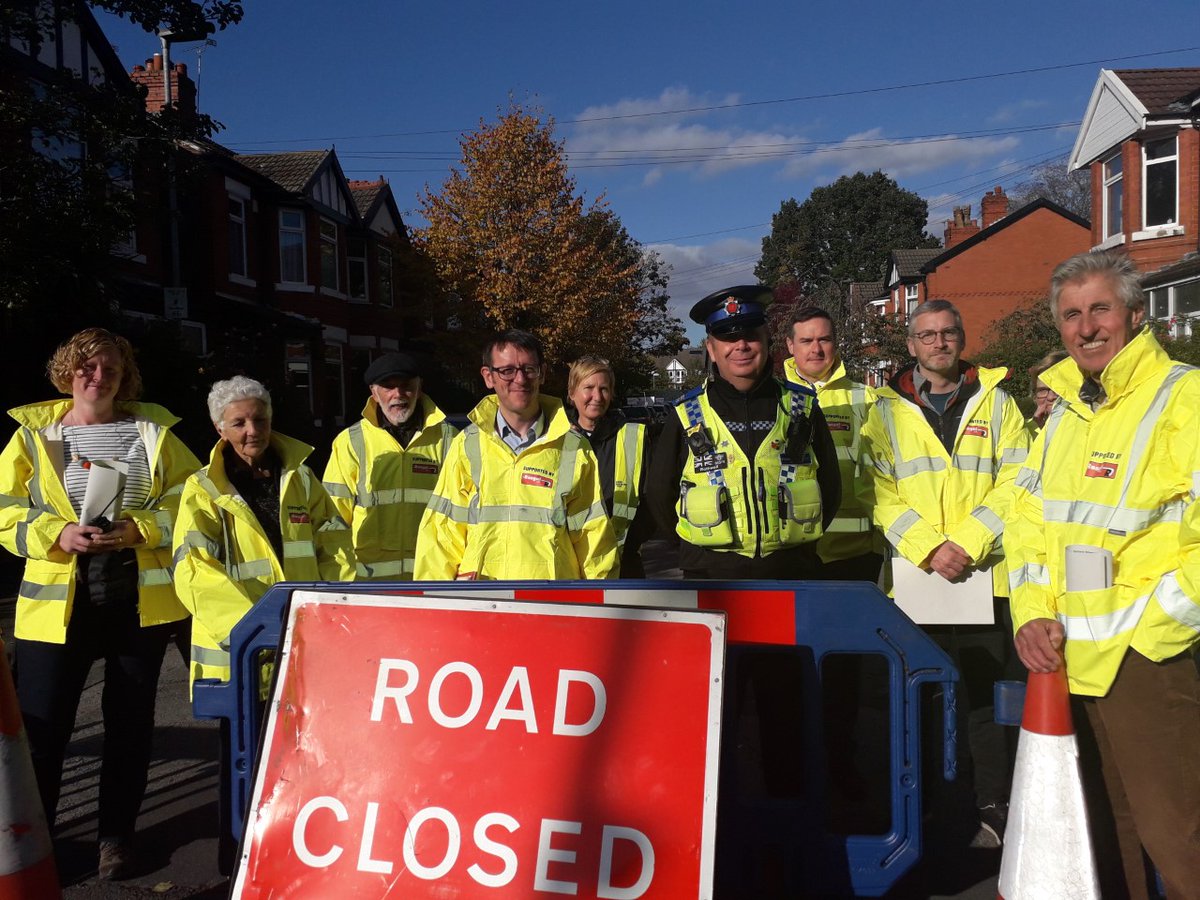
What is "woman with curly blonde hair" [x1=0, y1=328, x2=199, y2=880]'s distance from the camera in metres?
3.53

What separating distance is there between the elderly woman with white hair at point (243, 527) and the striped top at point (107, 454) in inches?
10.6

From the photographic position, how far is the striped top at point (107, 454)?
3652 mm

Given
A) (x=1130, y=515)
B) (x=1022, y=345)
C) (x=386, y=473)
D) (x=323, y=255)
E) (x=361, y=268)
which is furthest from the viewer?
(x=361, y=268)

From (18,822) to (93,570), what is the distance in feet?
3.58

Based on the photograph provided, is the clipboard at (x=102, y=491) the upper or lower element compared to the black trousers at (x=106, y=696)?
upper

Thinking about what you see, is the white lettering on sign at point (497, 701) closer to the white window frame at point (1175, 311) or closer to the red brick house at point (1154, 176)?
the white window frame at point (1175, 311)

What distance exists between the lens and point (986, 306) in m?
40.2

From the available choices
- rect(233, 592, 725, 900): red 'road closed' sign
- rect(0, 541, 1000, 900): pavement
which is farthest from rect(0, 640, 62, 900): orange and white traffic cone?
rect(0, 541, 1000, 900): pavement

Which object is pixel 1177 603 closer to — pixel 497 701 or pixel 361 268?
pixel 497 701

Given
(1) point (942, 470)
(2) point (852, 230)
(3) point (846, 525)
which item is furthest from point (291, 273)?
(2) point (852, 230)

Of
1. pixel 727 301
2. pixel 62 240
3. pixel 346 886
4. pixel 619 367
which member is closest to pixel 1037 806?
pixel 346 886

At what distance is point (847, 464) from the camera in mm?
4594

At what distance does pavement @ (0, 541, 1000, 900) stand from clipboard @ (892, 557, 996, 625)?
812mm

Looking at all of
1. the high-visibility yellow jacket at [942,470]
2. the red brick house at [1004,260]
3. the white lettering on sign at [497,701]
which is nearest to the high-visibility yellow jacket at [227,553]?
the white lettering on sign at [497,701]
